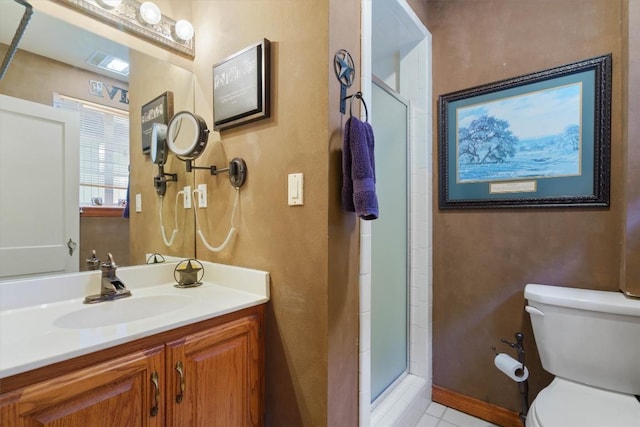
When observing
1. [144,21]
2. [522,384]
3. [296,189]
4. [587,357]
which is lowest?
[522,384]

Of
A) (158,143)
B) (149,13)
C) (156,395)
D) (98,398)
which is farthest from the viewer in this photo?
(158,143)

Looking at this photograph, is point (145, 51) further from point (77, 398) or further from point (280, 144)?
point (77, 398)

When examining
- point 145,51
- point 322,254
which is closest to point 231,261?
point 322,254

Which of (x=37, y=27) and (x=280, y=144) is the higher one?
(x=37, y=27)

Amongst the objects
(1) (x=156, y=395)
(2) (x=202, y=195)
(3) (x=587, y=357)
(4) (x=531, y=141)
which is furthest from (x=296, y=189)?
(3) (x=587, y=357)

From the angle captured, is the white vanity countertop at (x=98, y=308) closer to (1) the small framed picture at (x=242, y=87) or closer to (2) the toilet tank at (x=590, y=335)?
(1) the small framed picture at (x=242, y=87)

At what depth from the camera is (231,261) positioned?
133cm

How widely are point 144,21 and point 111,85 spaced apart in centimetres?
35

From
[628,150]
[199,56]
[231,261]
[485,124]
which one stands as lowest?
[231,261]

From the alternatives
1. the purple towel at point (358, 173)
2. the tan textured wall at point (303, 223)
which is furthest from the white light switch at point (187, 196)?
the purple towel at point (358, 173)

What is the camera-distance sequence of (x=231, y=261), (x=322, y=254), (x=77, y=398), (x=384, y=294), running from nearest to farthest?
(x=77, y=398) < (x=322, y=254) < (x=231, y=261) < (x=384, y=294)

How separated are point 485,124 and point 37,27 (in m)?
2.09

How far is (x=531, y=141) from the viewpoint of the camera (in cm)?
150

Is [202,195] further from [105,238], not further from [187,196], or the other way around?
[105,238]
